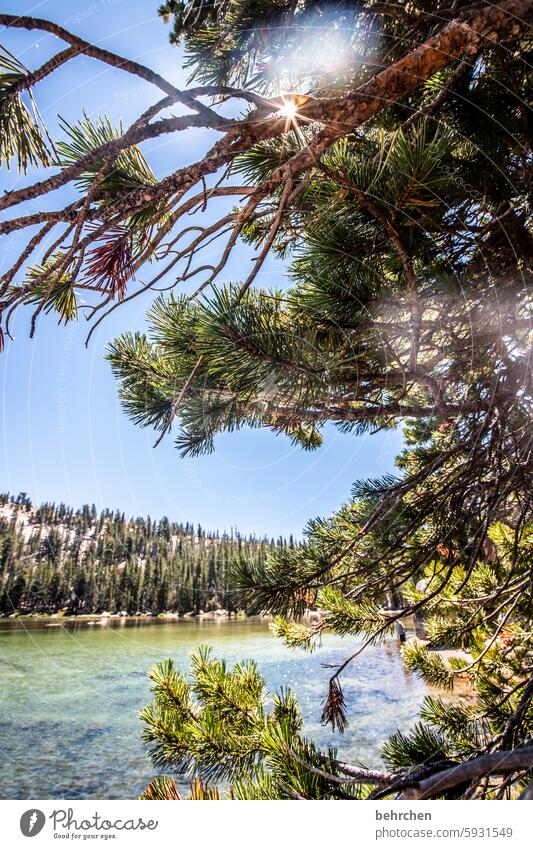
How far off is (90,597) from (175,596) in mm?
330

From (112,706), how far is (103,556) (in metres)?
4.03

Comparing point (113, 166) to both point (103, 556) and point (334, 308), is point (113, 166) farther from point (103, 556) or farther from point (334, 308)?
point (103, 556)

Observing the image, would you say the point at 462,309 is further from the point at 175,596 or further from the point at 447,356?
the point at 175,596

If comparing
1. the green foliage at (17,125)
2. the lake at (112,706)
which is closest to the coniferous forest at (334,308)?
the green foliage at (17,125)

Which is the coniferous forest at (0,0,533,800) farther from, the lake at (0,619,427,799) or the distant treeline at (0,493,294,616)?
the lake at (0,619,427,799)

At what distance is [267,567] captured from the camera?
0.83 m

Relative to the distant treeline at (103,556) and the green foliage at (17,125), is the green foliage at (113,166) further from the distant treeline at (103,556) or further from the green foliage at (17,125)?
the distant treeline at (103,556)

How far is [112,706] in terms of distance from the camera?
4.29 meters

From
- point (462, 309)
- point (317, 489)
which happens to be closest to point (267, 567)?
point (317, 489)

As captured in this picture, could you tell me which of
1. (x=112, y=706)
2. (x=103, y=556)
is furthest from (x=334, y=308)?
(x=112, y=706)

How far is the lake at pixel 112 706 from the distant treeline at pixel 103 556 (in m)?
0.96

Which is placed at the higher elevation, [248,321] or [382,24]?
[382,24]
